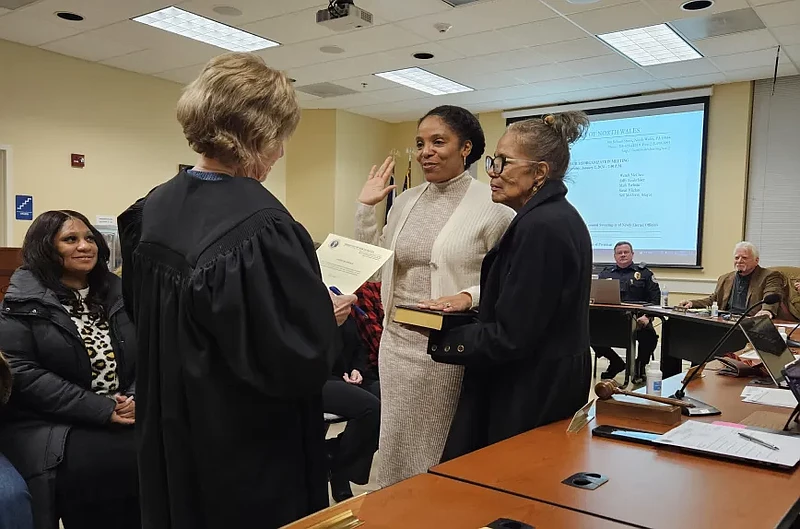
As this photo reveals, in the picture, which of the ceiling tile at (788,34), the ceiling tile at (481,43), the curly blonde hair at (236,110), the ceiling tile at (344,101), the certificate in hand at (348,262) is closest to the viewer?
the curly blonde hair at (236,110)

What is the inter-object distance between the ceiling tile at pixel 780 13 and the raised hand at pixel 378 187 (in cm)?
428

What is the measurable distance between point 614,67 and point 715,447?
5862mm

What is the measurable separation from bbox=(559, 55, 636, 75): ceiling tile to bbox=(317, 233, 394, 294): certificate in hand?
5.41m

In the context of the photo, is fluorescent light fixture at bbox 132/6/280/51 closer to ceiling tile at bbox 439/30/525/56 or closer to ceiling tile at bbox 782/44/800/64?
ceiling tile at bbox 439/30/525/56

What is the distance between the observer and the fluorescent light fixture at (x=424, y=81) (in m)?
6.96

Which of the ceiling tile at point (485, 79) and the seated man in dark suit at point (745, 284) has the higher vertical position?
the ceiling tile at point (485, 79)

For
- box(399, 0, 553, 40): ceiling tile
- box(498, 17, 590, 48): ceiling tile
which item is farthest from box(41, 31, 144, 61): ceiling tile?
box(498, 17, 590, 48): ceiling tile

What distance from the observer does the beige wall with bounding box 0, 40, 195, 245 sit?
6121mm

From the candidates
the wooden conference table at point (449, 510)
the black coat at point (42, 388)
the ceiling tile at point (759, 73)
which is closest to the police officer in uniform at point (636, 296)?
the ceiling tile at point (759, 73)

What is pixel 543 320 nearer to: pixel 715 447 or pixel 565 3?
pixel 715 447

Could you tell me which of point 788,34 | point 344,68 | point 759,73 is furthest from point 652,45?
point 344,68

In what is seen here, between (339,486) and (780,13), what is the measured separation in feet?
15.6

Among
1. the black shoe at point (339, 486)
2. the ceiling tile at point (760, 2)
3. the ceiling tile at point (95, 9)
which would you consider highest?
the ceiling tile at point (760, 2)

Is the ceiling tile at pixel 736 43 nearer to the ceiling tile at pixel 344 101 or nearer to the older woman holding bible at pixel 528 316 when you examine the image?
the ceiling tile at pixel 344 101
